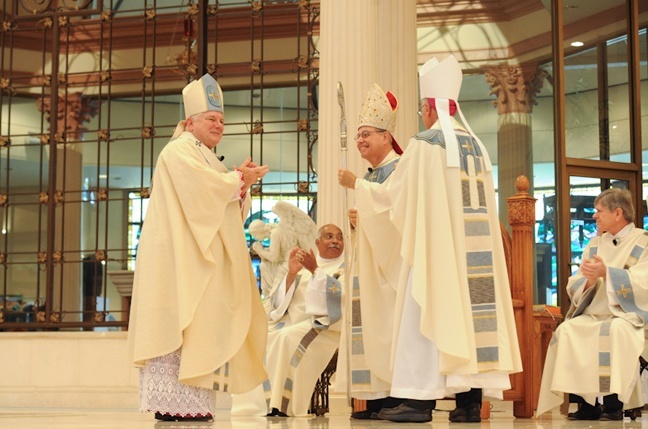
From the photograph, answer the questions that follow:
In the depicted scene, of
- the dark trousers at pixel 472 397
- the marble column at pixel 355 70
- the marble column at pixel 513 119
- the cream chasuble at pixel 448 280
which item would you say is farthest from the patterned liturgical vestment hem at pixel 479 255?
the marble column at pixel 513 119

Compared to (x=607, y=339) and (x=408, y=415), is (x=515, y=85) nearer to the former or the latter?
(x=607, y=339)

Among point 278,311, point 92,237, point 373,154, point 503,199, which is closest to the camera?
point 373,154

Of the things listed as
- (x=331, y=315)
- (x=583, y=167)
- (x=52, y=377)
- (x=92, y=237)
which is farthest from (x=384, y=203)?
(x=92, y=237)

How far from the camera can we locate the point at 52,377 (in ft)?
35.9

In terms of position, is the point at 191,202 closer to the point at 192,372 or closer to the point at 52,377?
the point at 192,372

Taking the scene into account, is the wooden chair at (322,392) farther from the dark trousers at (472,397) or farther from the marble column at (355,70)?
the dark trousers at (472,397)

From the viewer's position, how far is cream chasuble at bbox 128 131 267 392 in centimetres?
627

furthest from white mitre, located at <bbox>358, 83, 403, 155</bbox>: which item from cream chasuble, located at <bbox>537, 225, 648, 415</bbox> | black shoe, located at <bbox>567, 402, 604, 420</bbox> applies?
black shoe, located at <bbox>567, 402, 604, 420</bbox>

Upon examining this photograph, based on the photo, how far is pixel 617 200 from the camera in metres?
7.56

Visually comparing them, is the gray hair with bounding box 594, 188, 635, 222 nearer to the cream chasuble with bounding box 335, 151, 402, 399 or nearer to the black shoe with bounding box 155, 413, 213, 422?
the cream chasuble with bounding box 335, 151, 402, 399

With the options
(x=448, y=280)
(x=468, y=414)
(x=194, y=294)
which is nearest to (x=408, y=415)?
(x=468, y=414)

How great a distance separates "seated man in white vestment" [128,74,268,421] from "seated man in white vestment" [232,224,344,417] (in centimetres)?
132

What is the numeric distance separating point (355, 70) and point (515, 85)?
4.33 metres

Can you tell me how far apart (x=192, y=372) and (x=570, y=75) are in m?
6.20
